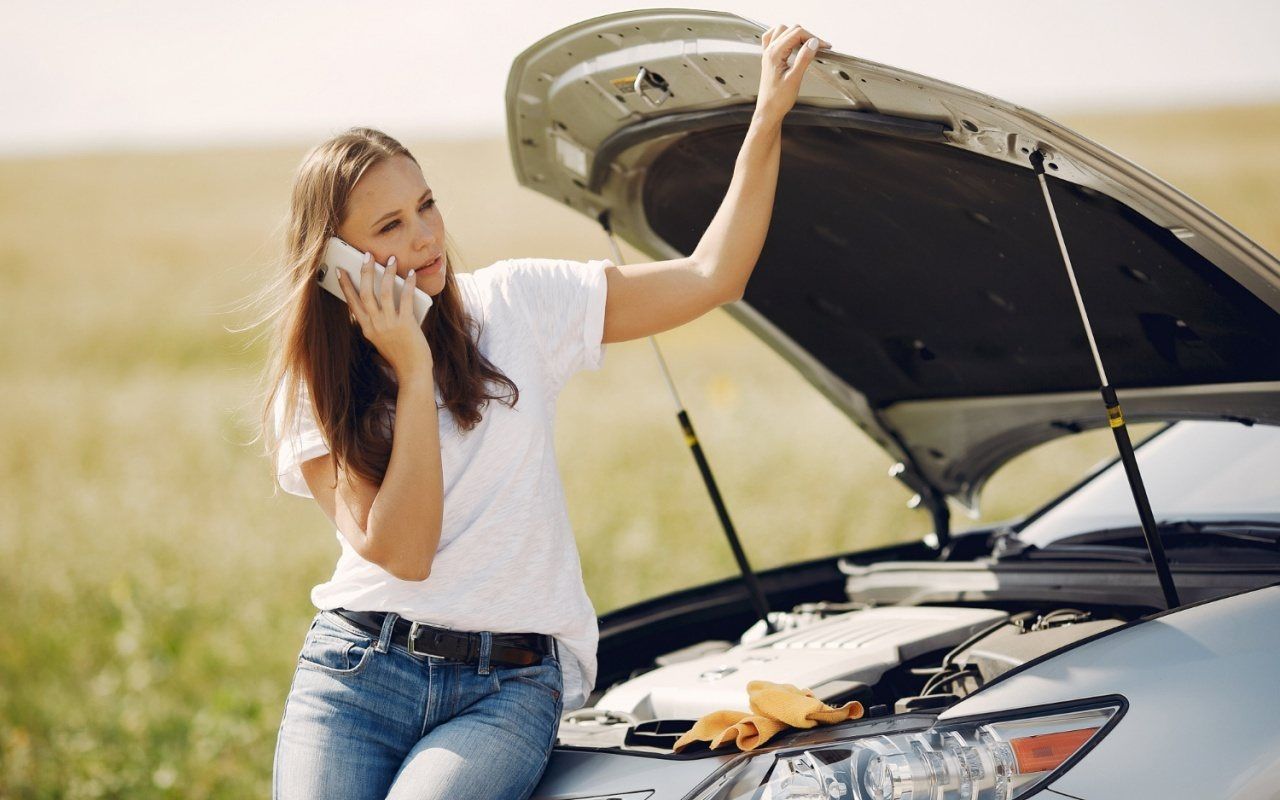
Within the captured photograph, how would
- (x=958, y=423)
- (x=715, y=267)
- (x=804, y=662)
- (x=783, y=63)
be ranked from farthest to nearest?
(x=958, y=423) → (x=804, y=662) → (x=715, y=267) → (x=783, y=63)

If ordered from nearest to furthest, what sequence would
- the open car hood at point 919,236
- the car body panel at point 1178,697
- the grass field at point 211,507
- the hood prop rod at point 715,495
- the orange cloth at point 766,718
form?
the car body panel at point 1178,697, the orange cloth at point 766,718, the open car hood at point 919,236, the hood prop rod at point 715,495, the grass field at point 211,507

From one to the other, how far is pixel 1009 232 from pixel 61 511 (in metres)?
9.98

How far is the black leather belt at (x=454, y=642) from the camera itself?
2406 millimetres

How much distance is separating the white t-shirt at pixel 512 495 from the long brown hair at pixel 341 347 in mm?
47

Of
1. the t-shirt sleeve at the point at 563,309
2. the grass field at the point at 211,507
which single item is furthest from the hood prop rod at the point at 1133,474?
the grass field at the point at 211,507

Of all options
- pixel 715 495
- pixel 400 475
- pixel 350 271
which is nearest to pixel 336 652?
pixel 400 475

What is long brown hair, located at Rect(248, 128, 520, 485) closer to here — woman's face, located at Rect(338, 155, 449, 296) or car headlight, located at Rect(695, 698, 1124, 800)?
woman's face, located at Rect(338, 155, 449, 296)

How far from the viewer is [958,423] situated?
382 centimetres

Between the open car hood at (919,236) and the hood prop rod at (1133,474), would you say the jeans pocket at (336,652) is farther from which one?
the hood prop rod at (1133,474)

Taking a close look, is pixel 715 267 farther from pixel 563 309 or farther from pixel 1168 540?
pixel 1168 540

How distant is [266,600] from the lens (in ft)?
27.0

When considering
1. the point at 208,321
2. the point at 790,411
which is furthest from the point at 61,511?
the point at 208,321

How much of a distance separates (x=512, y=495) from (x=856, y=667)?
0.87 m

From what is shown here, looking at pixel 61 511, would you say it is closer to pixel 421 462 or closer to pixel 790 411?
pixel 790 411
